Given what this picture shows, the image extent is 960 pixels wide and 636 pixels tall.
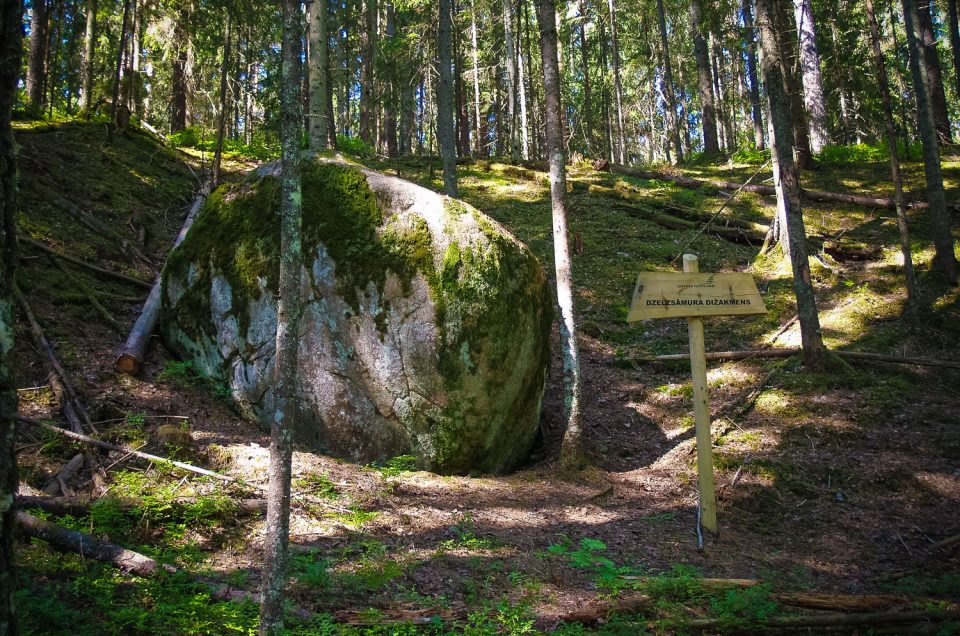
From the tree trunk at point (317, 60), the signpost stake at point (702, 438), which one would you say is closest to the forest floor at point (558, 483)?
the signpost stake at point (702, 438)

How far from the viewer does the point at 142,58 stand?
18422mm

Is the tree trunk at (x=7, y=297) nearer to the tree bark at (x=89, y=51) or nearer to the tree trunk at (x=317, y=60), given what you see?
the tree trunk at (x=317, y=60)

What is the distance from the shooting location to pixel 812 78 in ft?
53.7

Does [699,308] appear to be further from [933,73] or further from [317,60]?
[933,73]

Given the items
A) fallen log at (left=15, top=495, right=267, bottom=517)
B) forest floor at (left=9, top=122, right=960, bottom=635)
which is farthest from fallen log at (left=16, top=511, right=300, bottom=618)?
fallen log at (left=15, top=495, right=267, bottom=517)

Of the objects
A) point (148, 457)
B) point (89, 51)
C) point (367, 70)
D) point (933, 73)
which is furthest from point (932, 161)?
point (367, 70)

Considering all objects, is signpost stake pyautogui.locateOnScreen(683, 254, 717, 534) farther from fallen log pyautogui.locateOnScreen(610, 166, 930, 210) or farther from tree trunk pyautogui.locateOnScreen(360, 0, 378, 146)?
tree trunk pyautogui.locateOnScreen(360, 0, 378, 146)

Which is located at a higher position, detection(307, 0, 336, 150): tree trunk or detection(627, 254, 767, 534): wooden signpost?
detection(307, 0, 336, 150): tree trunk

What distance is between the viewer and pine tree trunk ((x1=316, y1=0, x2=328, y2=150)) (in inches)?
402

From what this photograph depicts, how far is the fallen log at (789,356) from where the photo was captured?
8.23 meters

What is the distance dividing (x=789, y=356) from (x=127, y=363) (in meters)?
9.38

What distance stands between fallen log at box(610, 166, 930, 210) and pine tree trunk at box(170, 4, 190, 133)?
41.9 ft

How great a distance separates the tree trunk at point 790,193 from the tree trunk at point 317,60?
24.5 feet

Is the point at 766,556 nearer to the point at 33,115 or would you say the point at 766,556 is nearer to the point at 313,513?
the point at 313,513
